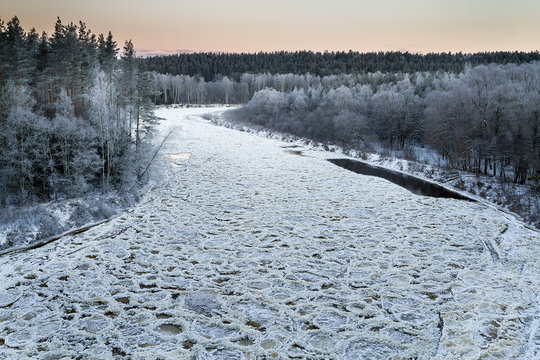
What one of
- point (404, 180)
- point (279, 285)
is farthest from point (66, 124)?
point (404, 180)

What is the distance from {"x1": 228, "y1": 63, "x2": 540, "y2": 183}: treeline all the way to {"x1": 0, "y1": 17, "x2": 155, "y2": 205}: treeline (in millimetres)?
22169

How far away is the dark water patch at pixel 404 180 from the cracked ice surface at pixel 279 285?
3447mm

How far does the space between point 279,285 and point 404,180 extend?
1579 cm

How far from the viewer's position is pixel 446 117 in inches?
1289

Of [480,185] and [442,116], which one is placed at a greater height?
[442,116]

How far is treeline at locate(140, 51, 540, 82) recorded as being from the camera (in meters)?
101

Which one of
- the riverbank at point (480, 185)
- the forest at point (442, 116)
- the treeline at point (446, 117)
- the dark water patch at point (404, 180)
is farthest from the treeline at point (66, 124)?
the treeline at point (446, 117)

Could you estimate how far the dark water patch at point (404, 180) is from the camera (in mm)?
19344

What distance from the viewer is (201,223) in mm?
13219

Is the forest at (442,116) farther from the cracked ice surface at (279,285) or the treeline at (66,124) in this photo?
the cracked ice surface at (279,285)

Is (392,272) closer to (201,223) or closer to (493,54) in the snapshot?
(201,223)

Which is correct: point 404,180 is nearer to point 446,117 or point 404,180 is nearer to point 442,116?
point 446,117

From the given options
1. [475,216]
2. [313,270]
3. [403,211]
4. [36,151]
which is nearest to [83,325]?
[313,270]

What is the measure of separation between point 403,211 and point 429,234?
9.19ft
